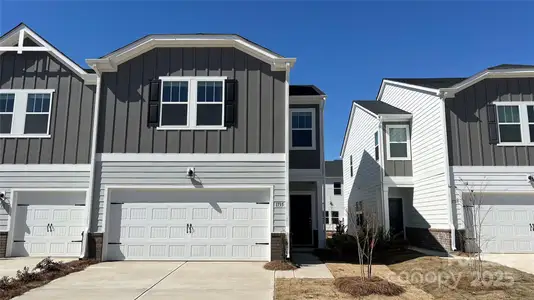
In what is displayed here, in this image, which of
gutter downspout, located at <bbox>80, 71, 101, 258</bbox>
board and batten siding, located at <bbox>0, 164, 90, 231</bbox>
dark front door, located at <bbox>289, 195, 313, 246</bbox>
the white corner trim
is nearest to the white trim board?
the white corner trim

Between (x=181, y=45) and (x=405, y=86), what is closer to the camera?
(x=181, y=45)

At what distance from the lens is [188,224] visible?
11414mm

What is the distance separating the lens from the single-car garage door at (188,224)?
11.3 metres

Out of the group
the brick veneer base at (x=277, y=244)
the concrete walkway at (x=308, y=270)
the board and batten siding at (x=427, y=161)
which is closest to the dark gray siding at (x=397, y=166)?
the board and batten siding at (x=427, y=161)

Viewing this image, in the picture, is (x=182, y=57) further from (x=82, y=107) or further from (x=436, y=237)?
(x=436, y=237)

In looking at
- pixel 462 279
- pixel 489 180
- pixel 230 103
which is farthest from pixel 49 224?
pixel 489 180

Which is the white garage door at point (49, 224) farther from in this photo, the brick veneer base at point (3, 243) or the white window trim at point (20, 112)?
the white window trim at point (20, 112)

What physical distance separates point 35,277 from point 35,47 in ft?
24.7

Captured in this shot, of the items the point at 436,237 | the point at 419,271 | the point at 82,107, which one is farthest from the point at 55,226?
the point at 436,237

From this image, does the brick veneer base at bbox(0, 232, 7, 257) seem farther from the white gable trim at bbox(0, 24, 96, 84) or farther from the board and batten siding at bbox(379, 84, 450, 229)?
the board and batten siding at bbox(379, 84, 450, 229)

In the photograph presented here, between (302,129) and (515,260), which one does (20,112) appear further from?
(515,260)

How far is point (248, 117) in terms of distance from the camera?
1162 cm

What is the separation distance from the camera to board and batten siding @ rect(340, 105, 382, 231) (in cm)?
1689

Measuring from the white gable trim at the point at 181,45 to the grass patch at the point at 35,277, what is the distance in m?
5.54
